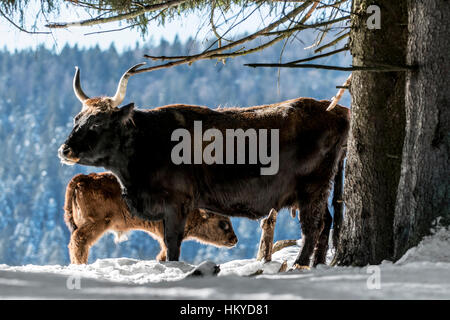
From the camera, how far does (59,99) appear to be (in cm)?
8494

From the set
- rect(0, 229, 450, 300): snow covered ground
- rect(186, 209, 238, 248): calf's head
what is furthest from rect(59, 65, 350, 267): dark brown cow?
rect(186, 209, 238, 248): calf's head

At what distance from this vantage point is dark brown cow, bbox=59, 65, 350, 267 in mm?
6887

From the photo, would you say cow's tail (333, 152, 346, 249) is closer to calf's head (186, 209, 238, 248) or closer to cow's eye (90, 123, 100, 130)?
cow's eye (90, 123, 100, 130)

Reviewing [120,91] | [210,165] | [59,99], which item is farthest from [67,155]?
[59,99]

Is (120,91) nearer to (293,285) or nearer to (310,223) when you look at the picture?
(310,223)

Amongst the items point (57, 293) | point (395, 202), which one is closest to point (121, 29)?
point (395, 202)

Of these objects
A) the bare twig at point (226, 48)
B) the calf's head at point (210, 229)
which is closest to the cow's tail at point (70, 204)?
the calf's head at point (210, 229)

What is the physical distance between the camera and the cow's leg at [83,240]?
9.71 meters

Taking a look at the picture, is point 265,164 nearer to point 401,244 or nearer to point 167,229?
point 167,229

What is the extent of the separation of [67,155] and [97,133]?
0.43m

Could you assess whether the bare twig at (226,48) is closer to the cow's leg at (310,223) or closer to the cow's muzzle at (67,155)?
the cow's muzzle at (67,155)

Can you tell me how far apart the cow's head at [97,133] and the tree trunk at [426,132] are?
3.45 m

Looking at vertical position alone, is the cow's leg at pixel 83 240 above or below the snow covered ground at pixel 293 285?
below

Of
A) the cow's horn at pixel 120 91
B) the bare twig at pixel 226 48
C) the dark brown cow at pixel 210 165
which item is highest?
the bare twig at pixel 226 48
